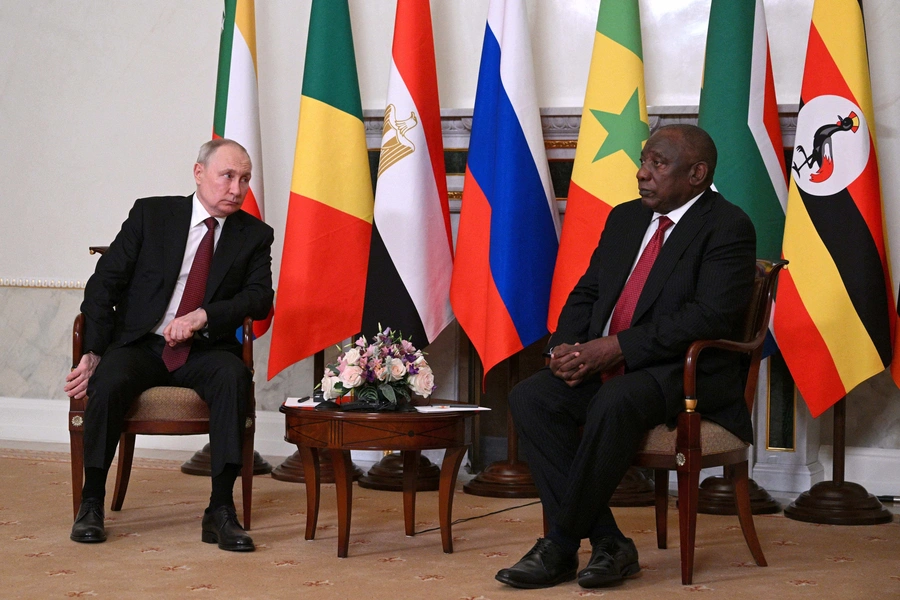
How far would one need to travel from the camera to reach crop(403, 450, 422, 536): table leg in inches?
138

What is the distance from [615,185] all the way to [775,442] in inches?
53.4

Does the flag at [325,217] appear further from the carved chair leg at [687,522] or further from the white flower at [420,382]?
the carved chair leg at [687,522]

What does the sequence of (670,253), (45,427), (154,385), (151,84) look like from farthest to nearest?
(45,427), (151,84), (154,385), (670,253)

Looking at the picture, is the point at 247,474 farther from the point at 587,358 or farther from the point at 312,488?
Result: the point at 587,358

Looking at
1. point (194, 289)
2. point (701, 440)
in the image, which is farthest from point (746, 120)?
point (194, 289)

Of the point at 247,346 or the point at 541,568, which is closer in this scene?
the point at 541,568

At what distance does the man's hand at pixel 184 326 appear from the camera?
3496mm

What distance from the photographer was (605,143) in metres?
4.24

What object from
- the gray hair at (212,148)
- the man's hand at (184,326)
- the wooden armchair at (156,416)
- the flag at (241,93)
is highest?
the flag at (241,93)

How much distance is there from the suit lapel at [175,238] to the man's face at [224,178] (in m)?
0.11

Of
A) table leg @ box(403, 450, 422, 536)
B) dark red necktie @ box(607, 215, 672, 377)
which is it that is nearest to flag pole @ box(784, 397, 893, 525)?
dark red necktie @ box(607, 215, 672, 377)

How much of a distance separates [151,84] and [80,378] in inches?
102

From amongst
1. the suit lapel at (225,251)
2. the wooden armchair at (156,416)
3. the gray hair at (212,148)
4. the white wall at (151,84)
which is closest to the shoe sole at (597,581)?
the wooden armchair at (156,416)

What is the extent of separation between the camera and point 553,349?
314 cm
